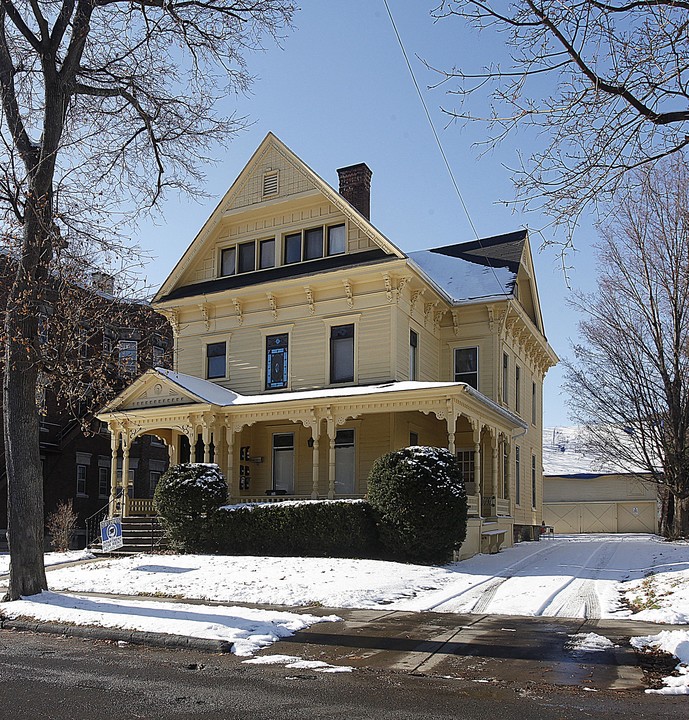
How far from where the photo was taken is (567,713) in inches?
234

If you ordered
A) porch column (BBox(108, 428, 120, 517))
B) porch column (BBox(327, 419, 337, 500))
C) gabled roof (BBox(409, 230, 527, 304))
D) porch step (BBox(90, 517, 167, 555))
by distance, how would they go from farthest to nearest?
gabled roof (BBox(409, 230, 527, 304))
porch column (BBox(108, 428, 120, 517))
porch column (BBox(327, 419, 337, 500))
porch step (BBox(90, 517, 167, 555))

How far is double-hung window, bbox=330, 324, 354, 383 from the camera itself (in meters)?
23.4

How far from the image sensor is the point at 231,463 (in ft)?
75.8

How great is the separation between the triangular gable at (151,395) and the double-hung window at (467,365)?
853 centimetres

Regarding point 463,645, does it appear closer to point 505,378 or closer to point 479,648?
point 479,648

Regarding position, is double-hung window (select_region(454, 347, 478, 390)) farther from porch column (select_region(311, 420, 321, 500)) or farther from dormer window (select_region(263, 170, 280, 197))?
dormer window (select_region(263, 170, 280, 197))

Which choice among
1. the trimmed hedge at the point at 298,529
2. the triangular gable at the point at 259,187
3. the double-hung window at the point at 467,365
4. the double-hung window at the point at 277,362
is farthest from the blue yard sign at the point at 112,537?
the double-hung window at the point at 467,365

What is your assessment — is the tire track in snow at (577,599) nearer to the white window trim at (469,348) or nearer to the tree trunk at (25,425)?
the tree trunk at (25,425)

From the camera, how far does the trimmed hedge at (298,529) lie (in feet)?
58.1

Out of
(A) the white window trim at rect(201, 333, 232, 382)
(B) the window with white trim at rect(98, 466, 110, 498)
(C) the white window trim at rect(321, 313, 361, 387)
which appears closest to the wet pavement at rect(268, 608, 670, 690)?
(C) the white window trim at rect(321, 313, 361, 387)

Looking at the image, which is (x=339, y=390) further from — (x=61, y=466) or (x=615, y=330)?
(x=61, y=466)

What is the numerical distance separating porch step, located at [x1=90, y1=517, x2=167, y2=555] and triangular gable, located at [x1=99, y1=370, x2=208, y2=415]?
3.41 m

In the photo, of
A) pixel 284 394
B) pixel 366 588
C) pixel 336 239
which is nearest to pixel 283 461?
pixel 284 394

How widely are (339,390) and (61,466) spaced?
51.2ft
